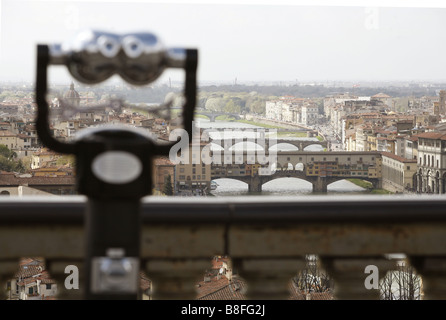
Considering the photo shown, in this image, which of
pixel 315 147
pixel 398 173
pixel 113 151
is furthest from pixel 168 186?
pixel 113 151

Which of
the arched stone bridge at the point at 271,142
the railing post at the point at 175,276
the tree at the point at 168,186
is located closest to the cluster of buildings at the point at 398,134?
the arched stone bridge at the point at 271,142

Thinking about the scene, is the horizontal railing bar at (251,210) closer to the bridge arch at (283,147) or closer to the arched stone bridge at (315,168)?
the arched stone bridge at (315,168)

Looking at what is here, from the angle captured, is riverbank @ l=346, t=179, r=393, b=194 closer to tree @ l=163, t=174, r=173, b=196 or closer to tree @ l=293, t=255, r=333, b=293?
tree @ l=163, t=174, r=173, b=196

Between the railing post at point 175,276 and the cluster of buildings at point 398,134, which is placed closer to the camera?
the railing post at point 175,276

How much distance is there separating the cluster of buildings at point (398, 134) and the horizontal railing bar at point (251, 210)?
81.0ft

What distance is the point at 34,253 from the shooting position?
2.76 feet

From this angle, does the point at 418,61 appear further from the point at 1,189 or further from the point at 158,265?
the point at 158,265

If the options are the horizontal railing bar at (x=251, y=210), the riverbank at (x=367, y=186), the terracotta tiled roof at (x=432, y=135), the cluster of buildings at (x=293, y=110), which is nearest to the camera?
the horizontal railing bar at (x=251, y=210)

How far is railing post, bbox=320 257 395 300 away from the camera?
890 millimetres

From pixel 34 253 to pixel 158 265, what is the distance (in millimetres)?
151

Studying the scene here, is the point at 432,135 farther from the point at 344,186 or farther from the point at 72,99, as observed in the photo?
the point at 72,99

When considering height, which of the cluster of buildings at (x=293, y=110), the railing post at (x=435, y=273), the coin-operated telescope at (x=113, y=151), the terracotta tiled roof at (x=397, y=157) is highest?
the cluster of buildings at (x=293, y=110)

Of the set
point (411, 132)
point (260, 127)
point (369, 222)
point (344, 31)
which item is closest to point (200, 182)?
point (260, 127)

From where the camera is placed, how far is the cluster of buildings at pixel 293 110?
35.1 metres
